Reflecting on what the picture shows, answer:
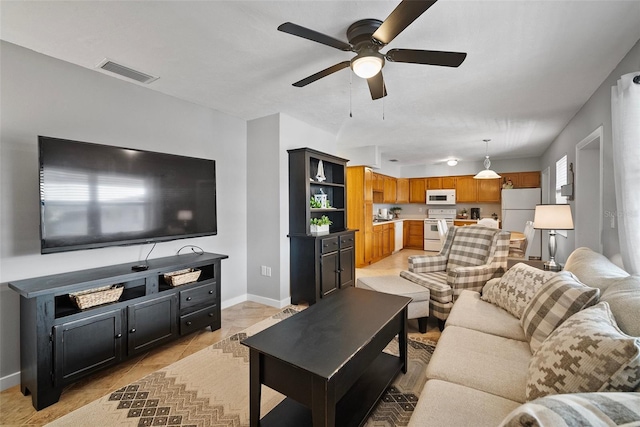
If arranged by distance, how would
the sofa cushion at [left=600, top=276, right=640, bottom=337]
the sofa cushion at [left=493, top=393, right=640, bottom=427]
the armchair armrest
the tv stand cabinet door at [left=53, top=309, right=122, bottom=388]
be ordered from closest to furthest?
the sofa cushion at [left=493, top=393, right=640, bottom=427], the sofa cushion at [left=600, top=276, right=640, bottom=337], the tv stand cabinet door at [left=53, top=309, right=122, bottom=388], the armchair armrest

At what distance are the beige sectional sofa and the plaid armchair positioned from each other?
0.70m

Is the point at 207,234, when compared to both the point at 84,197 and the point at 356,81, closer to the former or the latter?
the point at 84,197

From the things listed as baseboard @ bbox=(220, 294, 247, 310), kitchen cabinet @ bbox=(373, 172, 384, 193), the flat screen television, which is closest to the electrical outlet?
baseboard @ bbox=(220, 294, 247, 310)

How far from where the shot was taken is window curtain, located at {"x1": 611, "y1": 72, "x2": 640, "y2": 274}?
178 centimetres

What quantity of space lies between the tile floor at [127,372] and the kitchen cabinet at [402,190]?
5.54m

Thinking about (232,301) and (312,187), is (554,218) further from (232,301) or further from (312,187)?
(232,301)

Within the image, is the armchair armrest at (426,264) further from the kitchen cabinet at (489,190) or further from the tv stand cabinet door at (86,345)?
the kitchen cabinet at (489,190)

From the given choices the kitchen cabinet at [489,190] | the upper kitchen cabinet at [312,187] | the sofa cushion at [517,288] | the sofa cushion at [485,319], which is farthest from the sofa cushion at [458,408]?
the kitchen cabinet at [489,190]

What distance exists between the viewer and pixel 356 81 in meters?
2.69

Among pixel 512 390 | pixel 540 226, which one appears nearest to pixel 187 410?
pixel 512 390

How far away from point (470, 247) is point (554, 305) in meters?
1.80

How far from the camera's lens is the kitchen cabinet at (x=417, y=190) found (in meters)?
8.17

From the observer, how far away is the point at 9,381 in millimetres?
2018

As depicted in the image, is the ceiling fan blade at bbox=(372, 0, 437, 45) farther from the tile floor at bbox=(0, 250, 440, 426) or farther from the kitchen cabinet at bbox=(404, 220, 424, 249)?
the kitchen cabinet at bbox=(404, 220, 424, 249)
